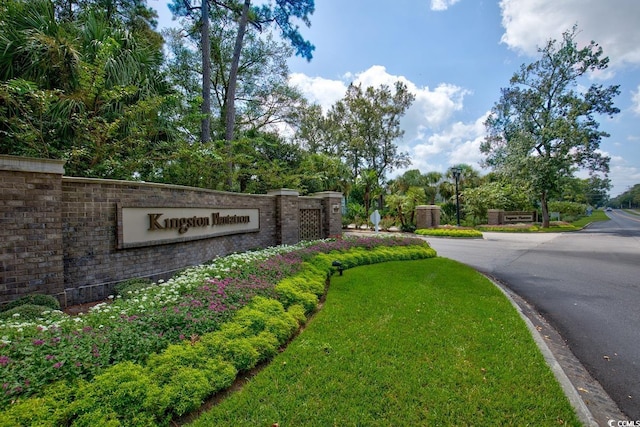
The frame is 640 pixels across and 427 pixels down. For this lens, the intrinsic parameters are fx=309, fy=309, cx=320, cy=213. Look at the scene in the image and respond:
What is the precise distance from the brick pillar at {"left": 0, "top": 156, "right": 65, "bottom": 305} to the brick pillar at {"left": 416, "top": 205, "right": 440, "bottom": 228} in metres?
19.3

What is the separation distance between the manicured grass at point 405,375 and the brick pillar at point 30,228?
3569 mm

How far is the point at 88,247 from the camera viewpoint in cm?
493

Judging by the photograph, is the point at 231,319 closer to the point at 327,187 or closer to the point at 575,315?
the point at 575,315

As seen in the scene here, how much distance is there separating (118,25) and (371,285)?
10.3 m

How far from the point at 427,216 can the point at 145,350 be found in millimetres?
19734

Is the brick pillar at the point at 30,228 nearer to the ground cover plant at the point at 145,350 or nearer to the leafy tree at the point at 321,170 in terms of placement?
the ground cover plant at the point at 145,350

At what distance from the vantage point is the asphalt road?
11.2 feet

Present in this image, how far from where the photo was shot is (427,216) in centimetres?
2053

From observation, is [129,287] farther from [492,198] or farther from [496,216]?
[492,198]

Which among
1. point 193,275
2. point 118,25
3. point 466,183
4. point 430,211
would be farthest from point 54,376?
point 466,183

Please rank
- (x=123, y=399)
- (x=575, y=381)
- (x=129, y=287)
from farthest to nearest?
(x=129, y=287) < (x=575, y=381) < (x=123, y=399)

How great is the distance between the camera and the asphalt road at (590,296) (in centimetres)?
340

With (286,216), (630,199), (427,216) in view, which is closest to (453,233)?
(427,216)

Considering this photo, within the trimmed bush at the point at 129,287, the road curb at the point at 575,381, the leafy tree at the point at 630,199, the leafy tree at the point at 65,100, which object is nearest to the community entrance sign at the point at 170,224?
the trimmed bush at the point at 129,287
